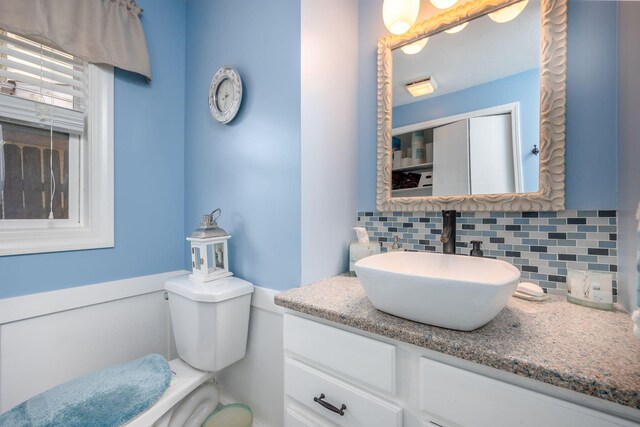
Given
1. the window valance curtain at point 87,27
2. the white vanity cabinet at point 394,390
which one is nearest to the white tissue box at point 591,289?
the white vanity cabinet at point 394,390

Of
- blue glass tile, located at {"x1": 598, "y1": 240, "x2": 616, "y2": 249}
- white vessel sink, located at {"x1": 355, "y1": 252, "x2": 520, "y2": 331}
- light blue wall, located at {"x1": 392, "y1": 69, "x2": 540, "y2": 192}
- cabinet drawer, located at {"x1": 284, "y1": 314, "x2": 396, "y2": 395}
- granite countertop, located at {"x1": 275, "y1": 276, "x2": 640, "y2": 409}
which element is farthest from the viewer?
light blue wall, located at {"x1": 392, "y1": 69, "x2": 540, "y2": 192}

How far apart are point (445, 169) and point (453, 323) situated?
66cm

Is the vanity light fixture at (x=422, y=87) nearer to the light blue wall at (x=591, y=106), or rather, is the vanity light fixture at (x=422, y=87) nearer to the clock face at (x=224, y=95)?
the light blue wall at (x=591, y=106)

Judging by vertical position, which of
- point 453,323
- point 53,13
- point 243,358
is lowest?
point 243,358

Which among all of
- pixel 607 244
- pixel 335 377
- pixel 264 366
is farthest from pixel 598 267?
pixel 264 366

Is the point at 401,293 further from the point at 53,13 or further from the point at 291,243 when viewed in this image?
the point at 53,13

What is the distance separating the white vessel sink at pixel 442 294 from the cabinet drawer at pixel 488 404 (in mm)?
107

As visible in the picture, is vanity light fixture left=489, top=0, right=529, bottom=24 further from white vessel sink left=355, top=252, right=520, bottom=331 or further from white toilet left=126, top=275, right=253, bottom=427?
white toilet left=126, top=275, right=253, bottom=427

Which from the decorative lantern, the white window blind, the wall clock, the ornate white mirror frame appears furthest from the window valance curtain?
the ornate white mirror frame

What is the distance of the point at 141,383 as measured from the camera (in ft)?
3.04

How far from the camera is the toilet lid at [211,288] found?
1073 millimetres

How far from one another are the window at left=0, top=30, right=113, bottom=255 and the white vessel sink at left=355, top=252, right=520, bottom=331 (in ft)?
4.36

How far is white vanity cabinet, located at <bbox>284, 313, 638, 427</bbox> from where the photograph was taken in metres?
0.52

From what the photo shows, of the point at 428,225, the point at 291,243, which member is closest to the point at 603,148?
the point at 428,225
